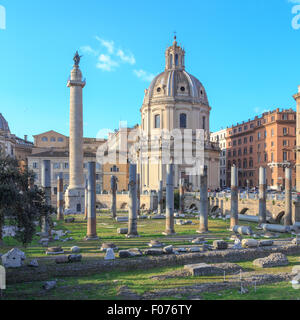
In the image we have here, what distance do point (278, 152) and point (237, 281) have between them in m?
46.1

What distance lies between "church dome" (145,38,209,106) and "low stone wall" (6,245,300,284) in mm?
40554

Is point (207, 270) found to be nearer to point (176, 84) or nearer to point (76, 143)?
point (76, 143)

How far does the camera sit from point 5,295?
10.1m

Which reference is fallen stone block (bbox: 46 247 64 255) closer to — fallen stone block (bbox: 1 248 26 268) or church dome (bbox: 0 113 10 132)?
fallen stone block (bbox: 1 248 26 268)

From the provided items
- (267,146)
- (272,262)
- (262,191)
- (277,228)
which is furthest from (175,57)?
(272,262)

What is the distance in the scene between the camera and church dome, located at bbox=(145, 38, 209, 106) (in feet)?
180

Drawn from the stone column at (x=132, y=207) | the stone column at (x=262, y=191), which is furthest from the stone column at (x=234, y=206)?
the stone column at (x=132, y=207)

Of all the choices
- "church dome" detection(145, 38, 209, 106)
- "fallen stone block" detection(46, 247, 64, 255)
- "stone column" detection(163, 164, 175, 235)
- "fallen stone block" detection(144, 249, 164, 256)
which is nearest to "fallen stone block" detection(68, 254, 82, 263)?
"fallen stone block" detection(46, 247, 64, 255)

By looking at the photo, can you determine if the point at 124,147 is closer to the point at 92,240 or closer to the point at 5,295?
the point at 92,240

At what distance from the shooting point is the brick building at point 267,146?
54188 mm

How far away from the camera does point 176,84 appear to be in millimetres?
55250

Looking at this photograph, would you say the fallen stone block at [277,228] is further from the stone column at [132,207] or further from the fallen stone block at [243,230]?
the stone column at [132,207]
